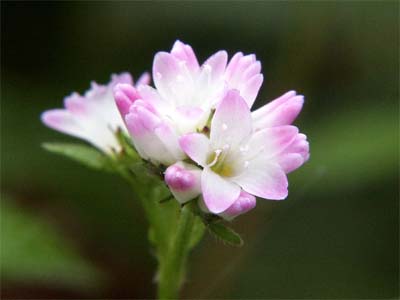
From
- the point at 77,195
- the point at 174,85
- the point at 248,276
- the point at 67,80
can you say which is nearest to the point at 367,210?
the point at 248,276

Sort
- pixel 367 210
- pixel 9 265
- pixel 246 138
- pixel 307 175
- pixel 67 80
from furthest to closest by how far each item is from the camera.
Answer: pixel 67 80, pixel 367 210, pixel 307 175, pixel 9 265, pixel 246 138

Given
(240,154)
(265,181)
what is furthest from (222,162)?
(265,181)

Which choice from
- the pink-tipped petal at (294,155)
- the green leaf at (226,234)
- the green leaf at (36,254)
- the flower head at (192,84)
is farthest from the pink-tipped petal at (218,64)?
the green leaf at (36,254)

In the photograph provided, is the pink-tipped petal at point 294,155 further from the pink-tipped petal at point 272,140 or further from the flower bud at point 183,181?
the flower bud at point 183,181

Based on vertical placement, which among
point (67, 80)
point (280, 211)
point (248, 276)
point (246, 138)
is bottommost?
point (246, 138)

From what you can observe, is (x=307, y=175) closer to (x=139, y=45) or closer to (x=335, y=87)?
(x=335, y=87)

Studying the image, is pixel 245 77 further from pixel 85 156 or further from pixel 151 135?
pixel 85 156
